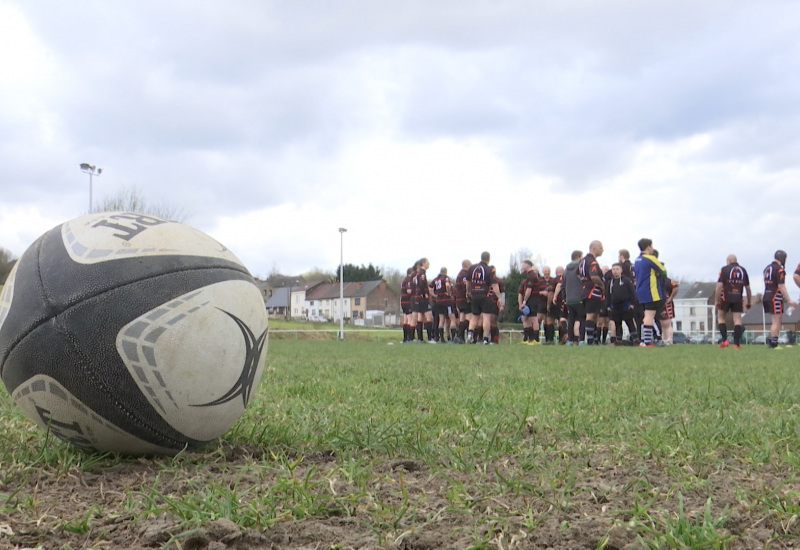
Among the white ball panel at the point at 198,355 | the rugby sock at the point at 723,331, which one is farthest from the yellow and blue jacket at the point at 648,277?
the white ball panel at the point at 198,355

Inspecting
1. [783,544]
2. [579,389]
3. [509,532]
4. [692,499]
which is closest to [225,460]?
[509,532]

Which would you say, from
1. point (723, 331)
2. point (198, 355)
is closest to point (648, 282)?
point (723, 331)

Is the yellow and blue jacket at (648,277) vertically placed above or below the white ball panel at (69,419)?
above

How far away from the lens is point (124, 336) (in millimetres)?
2768

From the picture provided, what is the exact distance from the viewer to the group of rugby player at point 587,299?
49.9 feet

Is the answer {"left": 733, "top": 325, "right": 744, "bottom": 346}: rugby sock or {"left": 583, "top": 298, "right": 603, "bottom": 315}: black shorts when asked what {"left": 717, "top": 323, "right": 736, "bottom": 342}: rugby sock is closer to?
{"left": 733, "top": 325, "right": 744, "bottom": 346}: rugby sock

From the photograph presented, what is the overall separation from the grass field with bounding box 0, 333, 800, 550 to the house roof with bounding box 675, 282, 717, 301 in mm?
99888

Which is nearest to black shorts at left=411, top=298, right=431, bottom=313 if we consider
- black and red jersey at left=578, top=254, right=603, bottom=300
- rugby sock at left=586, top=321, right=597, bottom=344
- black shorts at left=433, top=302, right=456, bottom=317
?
black shorts at left=433, top=302, right=456, bottom=317

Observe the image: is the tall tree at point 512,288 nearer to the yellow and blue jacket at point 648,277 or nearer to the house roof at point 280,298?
the yellow and blue jacket at point 648,277

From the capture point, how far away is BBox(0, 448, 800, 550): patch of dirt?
2023mm

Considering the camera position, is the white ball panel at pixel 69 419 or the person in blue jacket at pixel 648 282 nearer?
the white ball panel at pixel 69 419

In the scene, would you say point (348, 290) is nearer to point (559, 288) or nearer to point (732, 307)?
point (559, 288)

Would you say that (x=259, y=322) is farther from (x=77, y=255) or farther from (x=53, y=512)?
(x=53, y=512)

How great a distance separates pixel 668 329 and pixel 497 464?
1693 centimetres
